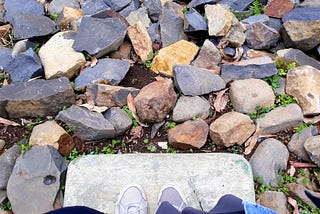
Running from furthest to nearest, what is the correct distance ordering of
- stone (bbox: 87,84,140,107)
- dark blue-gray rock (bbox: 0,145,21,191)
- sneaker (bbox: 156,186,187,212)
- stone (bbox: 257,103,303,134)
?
stone (bbox: 87,84,140,107)
stone (bbox: 257,103,303,134)
dark blue-gray rock (bbox: 0,145,21,191)
sneaker (bbox: 156,186,187,212)

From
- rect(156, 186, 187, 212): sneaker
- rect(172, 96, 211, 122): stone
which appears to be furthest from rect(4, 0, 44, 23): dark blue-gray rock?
rect(156, 186, 187, 212): sneaker

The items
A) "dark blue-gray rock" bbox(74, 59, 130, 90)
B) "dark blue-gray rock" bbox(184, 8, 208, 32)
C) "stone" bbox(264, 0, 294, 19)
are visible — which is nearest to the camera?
"dark blue-gray rock" bbox(74, 59, 130, 90)

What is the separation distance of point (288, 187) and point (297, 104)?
650 mm

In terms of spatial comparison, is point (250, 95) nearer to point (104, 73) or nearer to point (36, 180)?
point (104, 73)

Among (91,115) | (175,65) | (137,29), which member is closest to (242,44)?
(175,65)

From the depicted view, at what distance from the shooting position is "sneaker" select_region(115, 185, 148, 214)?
2410 mm

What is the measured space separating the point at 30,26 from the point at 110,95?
3.26ft

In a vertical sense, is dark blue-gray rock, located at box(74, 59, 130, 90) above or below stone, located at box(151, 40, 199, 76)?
below

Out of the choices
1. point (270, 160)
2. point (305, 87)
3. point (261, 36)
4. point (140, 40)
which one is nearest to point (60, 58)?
point (140, 40)

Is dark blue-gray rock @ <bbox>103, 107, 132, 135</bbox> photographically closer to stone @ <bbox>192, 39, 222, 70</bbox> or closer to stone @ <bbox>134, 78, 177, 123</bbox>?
stone @ <bbox>134, 78, 177, 123</bbox>

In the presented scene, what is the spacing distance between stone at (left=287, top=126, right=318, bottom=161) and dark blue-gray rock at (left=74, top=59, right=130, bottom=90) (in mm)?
1277

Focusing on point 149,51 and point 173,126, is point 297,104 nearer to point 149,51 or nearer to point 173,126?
point 173,126

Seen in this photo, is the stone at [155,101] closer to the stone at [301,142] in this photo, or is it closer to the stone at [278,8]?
the stone at [301,142]

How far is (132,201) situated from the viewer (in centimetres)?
239
